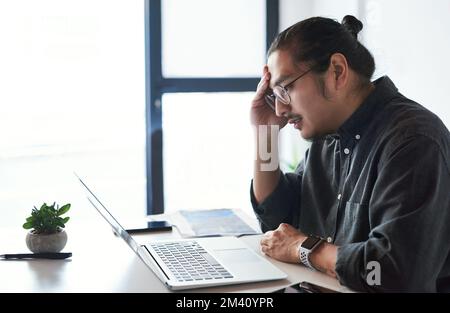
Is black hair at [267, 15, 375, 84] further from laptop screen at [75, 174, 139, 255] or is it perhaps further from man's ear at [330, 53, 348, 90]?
laptop screen at [75, 174, 139, 255]

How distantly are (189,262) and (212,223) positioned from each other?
0.45 m

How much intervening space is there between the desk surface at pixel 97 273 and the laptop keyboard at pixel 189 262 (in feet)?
0.15

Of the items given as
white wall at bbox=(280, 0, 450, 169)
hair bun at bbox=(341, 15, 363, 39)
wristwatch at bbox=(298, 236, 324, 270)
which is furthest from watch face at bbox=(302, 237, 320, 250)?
white wall at bbox=(280, 0, 450, 169)

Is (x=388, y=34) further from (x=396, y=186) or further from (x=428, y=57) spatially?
(x=396, y=186)

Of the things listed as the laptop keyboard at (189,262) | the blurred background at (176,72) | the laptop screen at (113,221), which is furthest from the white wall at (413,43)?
the laptop screen at (113,221)

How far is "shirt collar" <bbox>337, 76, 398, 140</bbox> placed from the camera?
1.56m

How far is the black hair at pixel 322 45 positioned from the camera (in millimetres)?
1536

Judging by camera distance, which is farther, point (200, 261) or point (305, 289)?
point (200, 261)

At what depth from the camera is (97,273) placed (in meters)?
1.39

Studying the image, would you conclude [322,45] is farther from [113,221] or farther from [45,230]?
[45,230]

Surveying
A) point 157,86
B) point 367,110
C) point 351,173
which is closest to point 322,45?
point 367,110

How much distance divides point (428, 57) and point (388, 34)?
0.32 m

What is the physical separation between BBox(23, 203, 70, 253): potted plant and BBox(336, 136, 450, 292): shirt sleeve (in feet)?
2.31

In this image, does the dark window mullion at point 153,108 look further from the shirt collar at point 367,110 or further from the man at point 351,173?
the shirt collar at point 367,110
